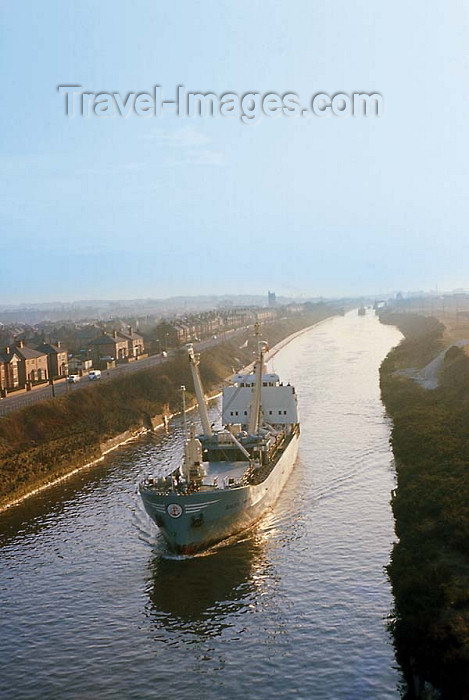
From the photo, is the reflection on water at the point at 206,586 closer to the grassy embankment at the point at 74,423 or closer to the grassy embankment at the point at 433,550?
the grassy embankment at the point at 433,550

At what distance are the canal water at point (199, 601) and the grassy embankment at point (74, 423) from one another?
2509 mm

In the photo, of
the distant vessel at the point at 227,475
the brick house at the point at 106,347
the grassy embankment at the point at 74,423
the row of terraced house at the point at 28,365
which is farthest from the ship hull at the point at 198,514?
the brick house at the point at 106,347

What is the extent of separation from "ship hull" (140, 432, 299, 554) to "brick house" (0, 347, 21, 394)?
35730mm

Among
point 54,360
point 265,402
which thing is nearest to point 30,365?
point 54,360

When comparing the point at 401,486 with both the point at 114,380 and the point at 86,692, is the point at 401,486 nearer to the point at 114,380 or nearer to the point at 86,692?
the point at 86,692

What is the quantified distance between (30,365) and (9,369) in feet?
15.4

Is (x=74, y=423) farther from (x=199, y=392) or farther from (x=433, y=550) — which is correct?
(x=433, y=550)

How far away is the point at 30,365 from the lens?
224 ft

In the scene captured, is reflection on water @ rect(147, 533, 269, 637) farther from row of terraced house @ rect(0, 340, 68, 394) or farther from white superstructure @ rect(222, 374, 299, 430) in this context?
row of terraced house @ rect(0, 340, 68, 394)

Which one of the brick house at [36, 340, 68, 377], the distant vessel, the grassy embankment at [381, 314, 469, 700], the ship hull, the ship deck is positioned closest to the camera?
the grassy embankment at [381, 314, 469, 700]

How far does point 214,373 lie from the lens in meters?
90.7

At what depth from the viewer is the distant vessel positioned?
28297mm

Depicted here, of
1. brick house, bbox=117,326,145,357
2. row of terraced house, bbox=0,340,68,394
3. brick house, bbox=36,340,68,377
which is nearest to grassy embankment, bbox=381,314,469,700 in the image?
row of terraced house, bbox=0,340,68,394

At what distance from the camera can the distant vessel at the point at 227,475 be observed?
28.3 metres
